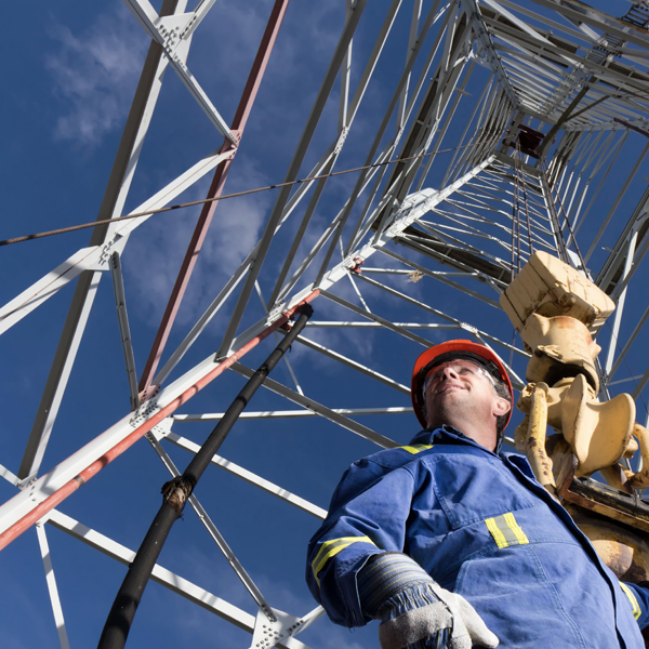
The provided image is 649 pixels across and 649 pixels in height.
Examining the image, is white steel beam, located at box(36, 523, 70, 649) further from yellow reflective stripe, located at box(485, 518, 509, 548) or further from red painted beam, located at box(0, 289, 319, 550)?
yellow reflective stripe, located at box(485, 518, 509, 548)

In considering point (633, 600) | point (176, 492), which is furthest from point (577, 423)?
point (176, 492)

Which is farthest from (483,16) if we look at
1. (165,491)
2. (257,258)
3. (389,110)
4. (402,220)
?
(165,491)

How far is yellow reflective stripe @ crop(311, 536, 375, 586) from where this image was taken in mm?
1896

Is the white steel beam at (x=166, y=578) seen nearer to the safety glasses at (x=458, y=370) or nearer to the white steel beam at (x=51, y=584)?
the white steel beam at (x=51, y=584)

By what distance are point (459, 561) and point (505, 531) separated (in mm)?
209

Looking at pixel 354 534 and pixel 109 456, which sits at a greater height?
pixel 109 456

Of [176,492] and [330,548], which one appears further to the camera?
[176,492]

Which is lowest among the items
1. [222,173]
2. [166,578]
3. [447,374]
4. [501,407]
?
[166,578]

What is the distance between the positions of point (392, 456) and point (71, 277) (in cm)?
214

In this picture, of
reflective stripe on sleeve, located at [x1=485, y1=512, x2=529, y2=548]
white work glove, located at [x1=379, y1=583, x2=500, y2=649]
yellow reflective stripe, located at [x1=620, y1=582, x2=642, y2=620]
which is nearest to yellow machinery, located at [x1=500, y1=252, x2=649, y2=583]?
yellow reflective stripe, located at [x1=620, y1=582, x2=642, y2=620]

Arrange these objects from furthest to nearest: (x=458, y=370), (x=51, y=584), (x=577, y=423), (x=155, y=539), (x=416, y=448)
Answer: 1. (x=51, y=584)
2. (x=458, y=370)
3. (x=577, y=423)
4. (x=155, y=539)
5. (x=416, y=448)

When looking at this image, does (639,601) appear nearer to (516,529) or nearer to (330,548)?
(516,529)

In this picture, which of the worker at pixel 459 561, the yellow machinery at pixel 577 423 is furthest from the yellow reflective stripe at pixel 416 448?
the yellow machinery at pixel 577 423

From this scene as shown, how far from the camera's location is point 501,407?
3.39m
